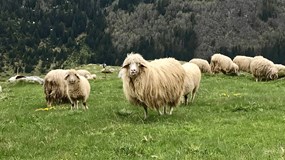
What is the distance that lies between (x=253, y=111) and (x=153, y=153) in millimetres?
10124

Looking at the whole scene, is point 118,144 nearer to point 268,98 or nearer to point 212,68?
point 268,98

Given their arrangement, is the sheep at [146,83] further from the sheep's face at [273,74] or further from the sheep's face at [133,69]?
the sheep's face at [273,74]

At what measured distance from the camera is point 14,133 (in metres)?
16.7

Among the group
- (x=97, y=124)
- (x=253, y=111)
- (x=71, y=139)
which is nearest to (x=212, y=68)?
(x=253, y=111)

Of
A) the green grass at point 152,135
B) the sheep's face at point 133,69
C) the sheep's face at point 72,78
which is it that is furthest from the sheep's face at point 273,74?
the sheep's face at point 133,69

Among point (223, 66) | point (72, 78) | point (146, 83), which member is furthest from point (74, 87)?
point (223, 66)

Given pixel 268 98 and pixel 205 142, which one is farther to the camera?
pixel 268 98

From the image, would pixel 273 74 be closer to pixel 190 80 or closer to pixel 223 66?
pixel 223 66

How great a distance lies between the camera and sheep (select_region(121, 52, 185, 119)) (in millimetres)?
18547

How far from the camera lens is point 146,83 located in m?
18.7

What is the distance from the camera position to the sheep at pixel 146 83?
18547 mm

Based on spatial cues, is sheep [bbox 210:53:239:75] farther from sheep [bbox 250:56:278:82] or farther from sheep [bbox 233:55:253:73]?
sheep [bbox 250:56:278:82]

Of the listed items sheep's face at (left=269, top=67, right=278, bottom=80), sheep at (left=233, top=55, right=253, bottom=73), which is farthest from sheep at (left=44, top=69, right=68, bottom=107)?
sheep at (left=233, top=55, right=253, bottom=73)

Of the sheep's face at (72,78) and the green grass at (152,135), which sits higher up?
the sheep's face at (72,78)
